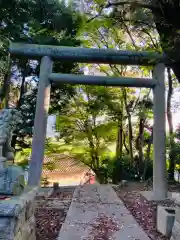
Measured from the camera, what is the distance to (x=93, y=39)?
685 cm

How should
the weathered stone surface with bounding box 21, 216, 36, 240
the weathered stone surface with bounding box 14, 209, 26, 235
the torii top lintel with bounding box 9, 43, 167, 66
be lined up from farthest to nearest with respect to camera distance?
the torii top lintel with bounding box 9, 43, 167, 66 < the weathered stone surface with bounding box 21, 216, 36, 240 < the weathered stone surface with bounding box 14, 209, 26, 235

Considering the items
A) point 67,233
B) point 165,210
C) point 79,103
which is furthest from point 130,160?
point 67,233

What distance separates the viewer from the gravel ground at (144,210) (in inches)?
123

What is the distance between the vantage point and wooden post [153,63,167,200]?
4634 millimetres

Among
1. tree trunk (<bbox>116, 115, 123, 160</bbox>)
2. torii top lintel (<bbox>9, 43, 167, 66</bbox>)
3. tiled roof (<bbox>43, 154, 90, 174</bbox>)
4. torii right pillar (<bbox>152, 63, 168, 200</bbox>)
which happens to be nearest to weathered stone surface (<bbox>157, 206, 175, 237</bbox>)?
torii right pillar (<bbox>152, 63, 168, 200</bbox>)

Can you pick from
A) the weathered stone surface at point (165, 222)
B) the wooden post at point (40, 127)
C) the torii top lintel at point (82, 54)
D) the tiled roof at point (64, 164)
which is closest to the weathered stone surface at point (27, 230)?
the weathered stone surface at point (165, 222)

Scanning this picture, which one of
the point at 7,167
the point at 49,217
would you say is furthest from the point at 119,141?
the point at 7,167

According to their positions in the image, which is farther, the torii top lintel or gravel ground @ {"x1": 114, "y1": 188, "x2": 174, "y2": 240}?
the torii top lintel

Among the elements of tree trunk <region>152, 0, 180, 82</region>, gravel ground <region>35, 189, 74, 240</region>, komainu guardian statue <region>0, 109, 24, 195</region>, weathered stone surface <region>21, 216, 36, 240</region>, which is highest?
tree trunk <region>152, 0, 180, 82</region>

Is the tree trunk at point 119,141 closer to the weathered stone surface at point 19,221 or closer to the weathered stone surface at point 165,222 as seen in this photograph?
the weathered stone surface at point 165,222

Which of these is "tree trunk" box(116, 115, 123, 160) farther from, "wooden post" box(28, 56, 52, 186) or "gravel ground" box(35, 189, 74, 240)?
"gravel ground" box(35, 189, 74, 240)

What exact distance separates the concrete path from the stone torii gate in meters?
1.01

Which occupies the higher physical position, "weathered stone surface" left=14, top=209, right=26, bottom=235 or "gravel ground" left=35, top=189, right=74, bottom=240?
"weathered stone surface" left=14, top=209, right=26, bottom=235

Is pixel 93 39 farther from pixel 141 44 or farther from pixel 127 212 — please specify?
pixel 127 212
